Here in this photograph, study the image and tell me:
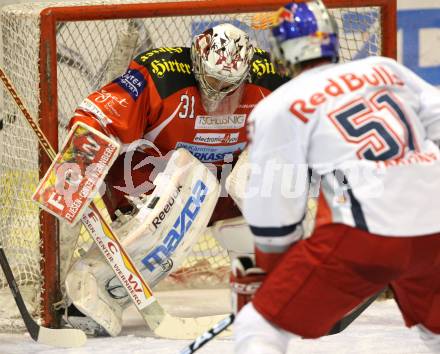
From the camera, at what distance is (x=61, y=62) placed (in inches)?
153

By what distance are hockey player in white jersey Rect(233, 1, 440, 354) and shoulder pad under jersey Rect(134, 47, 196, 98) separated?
A: 1081mm

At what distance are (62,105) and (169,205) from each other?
802mm

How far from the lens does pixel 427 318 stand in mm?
2396

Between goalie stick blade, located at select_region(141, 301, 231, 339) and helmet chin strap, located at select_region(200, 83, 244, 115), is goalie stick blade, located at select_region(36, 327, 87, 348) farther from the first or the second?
helmet chin strap, located at select_region(200, 83, 244, 115)

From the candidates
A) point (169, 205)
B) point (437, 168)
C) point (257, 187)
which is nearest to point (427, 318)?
point (437, 168)

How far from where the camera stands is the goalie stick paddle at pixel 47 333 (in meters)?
3.14

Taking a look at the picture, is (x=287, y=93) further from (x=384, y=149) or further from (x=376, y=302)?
(x=376, y=302)

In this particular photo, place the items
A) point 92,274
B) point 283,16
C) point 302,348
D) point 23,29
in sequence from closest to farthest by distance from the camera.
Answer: point 283,16
point 302,348
point 92,274
point 23,29

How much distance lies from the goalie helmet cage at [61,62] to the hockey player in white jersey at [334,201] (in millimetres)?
1217

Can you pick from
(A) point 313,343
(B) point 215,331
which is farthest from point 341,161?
(A) point 313,343

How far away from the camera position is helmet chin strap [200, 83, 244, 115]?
3379mm

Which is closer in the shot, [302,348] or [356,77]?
[356,77]

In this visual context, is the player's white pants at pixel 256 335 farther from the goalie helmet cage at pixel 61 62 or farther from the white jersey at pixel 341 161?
the goalie helmet cage at pixel 61 62

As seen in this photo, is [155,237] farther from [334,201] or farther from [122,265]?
[334,201]
